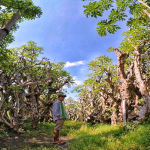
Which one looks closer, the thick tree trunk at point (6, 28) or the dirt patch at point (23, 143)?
the thick tree trunk at point (6, 28)

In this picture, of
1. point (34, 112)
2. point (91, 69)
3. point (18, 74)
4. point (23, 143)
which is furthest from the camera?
point (91, 69)

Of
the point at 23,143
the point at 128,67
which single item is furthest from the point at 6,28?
the point at 128,67

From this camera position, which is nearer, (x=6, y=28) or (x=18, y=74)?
(x=6, y=28)

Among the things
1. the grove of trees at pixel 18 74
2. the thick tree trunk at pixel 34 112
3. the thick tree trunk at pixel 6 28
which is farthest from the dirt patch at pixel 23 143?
the thick tree trunk at pixel 6 28

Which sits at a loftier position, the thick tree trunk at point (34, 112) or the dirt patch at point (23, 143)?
the thick tree trunk at point (34, 112)

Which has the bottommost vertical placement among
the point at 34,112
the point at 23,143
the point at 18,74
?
the point at 23,143

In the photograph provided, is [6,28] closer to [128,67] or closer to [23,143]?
[23,143]

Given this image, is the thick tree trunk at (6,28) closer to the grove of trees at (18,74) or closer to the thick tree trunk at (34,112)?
the grove of trees at (18,74)

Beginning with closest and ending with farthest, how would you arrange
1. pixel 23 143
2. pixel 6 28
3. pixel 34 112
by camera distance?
pixel 6 28
pixel 23 143
pixel 34 112

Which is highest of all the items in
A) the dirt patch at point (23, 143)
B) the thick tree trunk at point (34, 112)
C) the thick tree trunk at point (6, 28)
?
the thick tree trunk at point (6, 28)

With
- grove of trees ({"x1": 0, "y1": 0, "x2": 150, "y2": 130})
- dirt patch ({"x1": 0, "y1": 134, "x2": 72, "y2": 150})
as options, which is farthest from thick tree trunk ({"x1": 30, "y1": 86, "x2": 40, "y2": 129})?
dirt patch ({"x1": 0, "y1": 134, "x2": 72, "y2": 150})

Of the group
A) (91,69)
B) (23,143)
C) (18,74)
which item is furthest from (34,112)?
(91,69)

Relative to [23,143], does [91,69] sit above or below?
above

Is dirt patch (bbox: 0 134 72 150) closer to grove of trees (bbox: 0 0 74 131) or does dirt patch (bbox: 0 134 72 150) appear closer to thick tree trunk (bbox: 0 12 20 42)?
grove of trees (bbox: 0 0 74 131)
